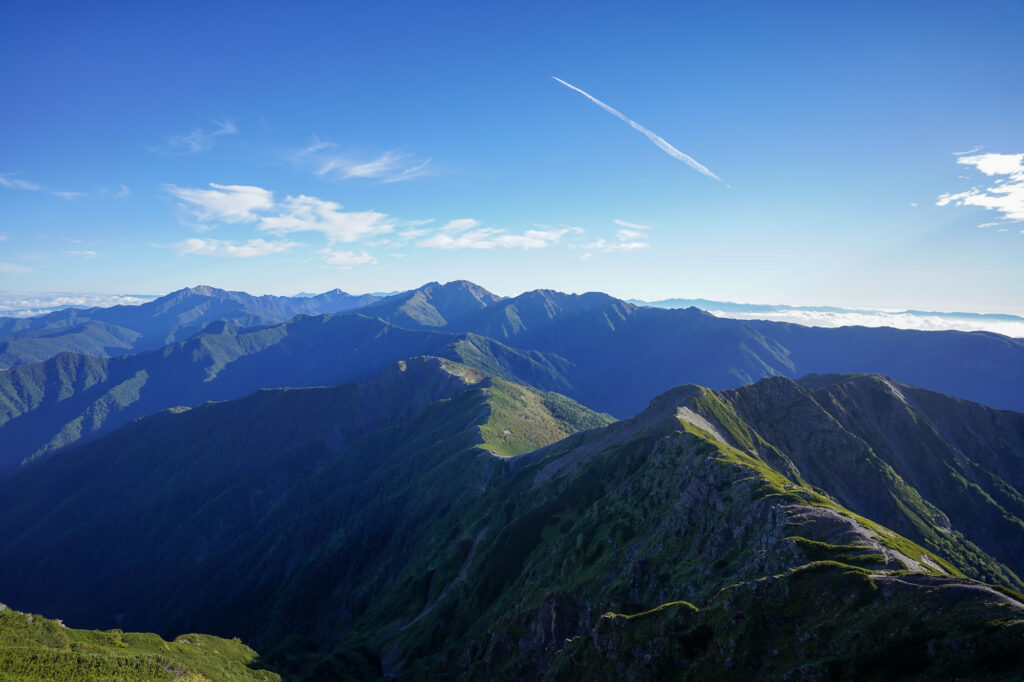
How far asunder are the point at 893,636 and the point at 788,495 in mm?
44267

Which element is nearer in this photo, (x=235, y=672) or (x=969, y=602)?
(x=969, y=602)

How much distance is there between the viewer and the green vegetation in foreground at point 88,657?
199 feet

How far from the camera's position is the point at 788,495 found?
80.8 metres

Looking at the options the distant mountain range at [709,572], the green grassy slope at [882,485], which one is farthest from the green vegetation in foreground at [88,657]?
the green grassy slope at [882,485]

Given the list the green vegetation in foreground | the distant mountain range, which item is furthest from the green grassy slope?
the green vegetation in foreground

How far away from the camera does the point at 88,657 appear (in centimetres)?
6781

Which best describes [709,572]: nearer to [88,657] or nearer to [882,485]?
[88,657]

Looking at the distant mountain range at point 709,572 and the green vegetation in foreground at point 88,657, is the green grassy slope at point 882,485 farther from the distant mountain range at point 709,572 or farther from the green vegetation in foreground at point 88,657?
the green vegetation in foreground at point 88,657

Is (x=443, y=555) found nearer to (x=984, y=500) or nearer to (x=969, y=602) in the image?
(x=969, y=602)

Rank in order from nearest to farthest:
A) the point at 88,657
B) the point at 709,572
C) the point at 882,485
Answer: the point at 88,657 < the point at 709,572 < the point at 882,485

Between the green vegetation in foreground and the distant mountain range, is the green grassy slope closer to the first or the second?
the distant mountain range

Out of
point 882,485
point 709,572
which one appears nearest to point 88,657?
point 709,572

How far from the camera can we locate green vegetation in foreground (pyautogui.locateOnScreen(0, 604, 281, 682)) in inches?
2387

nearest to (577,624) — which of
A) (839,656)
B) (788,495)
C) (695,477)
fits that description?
(695,477)
